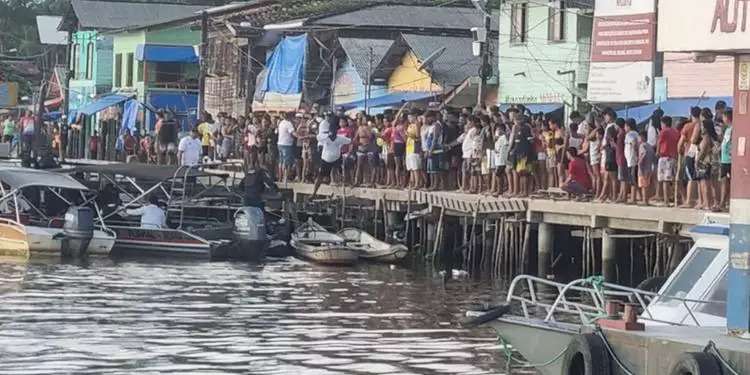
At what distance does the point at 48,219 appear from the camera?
36.5m

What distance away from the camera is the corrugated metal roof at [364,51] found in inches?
2047

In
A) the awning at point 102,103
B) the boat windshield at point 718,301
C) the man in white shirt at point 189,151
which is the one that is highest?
the awning at point 102,103

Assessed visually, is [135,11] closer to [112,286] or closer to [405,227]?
[405,227]

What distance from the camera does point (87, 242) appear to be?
116 ft

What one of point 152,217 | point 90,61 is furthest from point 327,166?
point 90,61

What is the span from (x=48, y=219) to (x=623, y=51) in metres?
12.4

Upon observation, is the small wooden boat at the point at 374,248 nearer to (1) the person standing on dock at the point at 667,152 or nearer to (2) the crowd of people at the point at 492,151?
(2) the crowd of people at the point at 492,151

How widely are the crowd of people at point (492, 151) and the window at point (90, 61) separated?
34.0 meters

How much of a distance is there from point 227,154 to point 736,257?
30974 millimetres

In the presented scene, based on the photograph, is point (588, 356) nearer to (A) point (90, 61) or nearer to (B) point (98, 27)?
(B) point (98, 27)

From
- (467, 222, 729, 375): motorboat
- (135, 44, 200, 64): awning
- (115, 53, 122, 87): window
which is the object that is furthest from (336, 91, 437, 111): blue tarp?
(467, 222, 729, 375): motorboat

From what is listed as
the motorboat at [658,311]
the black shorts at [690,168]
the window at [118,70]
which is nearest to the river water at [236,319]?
the motorboat at [658,311]

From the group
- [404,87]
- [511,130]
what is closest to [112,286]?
[511,130]

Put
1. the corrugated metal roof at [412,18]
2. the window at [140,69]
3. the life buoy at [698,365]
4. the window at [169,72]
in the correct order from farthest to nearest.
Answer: the window at [140,69] < the window at [169,72] < the corrugated metal roof at [412,18] < the life buoy at [698,365]
